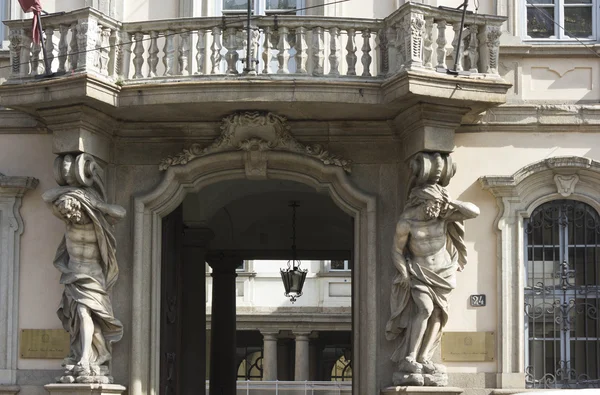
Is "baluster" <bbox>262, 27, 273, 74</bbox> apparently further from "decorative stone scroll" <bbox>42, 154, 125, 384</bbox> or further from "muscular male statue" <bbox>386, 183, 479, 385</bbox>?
"decorative stone scroll" <bbox>42, 154, 125, 384</bbox>

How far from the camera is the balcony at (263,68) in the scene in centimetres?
1577

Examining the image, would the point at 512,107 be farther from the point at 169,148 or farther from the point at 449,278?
the point at 169,148

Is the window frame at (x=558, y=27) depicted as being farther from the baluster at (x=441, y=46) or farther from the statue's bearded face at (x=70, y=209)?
the statue's bearded face at (x=70, y=209)

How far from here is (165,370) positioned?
1761 centimetres

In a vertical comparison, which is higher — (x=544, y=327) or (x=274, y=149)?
(x=274, y=149)

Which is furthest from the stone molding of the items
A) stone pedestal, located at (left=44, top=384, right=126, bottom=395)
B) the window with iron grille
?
the window with iron grille

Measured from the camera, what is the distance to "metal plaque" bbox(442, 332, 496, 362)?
54.1 feet

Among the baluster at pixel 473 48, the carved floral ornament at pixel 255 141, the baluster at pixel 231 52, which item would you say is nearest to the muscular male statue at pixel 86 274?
the carved floral ornament at pixel 255 141

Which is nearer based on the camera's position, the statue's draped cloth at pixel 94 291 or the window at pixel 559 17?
the statue's draped cloth at pixel 94 291

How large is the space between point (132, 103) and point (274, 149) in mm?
1761

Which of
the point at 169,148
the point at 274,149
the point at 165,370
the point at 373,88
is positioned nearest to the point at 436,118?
the point at 373,88

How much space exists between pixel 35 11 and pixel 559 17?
601 centimetres

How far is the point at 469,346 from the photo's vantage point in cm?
1652

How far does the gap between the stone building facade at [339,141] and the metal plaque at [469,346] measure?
0.05m
